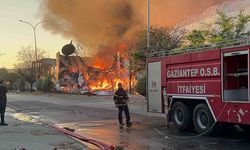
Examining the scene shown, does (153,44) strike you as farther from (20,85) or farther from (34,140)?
(20,85)

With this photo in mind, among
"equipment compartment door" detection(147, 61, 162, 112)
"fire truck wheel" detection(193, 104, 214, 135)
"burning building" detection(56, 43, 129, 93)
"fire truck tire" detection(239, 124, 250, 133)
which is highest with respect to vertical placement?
"burning building" detection(56, 43, 129, 93)

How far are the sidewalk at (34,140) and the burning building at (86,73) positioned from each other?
93.1 feet

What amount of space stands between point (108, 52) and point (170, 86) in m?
37.4

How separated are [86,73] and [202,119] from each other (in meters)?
43.9

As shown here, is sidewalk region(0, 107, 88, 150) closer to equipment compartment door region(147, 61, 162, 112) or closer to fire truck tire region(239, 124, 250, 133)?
equipment compartment door region(147, 61, 162, 112)

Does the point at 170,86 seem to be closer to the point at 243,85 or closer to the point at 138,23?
the point at 243,85

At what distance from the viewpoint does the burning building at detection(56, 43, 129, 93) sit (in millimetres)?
48603

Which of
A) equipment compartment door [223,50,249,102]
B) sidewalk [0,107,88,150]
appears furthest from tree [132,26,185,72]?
equipment compartment door [223,50,249,102]

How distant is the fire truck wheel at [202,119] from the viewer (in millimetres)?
11969

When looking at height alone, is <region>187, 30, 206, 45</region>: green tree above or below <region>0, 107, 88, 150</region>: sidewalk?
above

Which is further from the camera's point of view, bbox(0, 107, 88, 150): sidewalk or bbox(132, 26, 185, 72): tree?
bbox(132, 26, 185, 72): tree

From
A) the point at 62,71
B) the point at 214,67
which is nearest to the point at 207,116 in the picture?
the point at 214,67

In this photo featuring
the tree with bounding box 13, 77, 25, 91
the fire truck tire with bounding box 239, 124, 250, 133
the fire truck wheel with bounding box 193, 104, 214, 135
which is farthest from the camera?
the tree with bounding box 13, 77, 25, 91

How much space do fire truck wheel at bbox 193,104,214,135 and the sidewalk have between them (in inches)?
143
